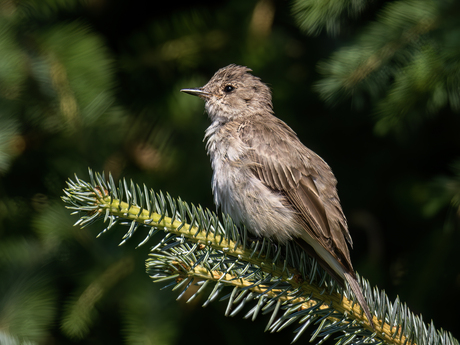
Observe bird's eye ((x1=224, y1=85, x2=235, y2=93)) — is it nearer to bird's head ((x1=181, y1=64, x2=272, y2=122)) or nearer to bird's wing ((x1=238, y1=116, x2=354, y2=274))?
bird's head ((x1=181, y1=64, x2=272, y2=122))

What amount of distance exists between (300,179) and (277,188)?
183 mm

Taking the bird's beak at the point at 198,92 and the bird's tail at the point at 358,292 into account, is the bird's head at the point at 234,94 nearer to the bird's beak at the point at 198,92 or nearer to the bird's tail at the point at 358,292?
the bird's beak at the point at 198,92

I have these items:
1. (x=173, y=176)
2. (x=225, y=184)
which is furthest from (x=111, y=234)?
(x=225, y=184)

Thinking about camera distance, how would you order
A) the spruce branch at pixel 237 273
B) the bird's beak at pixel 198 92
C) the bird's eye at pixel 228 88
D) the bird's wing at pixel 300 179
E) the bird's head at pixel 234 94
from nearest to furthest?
the spruce branch at pixel 237 273
the bird's wing at pixel 300 179
the bird's beak at pixel 198 92
the bird's head at pixel 234 94
the bird's eye at pixel 228 88

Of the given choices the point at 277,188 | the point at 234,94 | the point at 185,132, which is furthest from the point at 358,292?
the point at 234,94

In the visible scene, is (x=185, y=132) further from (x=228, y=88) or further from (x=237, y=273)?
(x=237, y=273)

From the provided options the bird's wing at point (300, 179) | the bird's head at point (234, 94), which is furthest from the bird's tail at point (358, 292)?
the bird's head at point (234, 94)

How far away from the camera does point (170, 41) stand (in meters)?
3.99

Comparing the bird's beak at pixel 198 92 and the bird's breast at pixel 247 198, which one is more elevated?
the bird's beak at pixel 198 92

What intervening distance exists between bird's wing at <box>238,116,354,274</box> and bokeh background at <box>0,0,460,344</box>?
480 millimetres

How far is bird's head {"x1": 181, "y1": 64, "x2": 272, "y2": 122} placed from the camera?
4004mm

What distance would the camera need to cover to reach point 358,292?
2332 millimetres

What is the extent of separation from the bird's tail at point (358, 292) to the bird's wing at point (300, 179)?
0.37 m

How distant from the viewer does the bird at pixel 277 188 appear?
3027 millimetres
